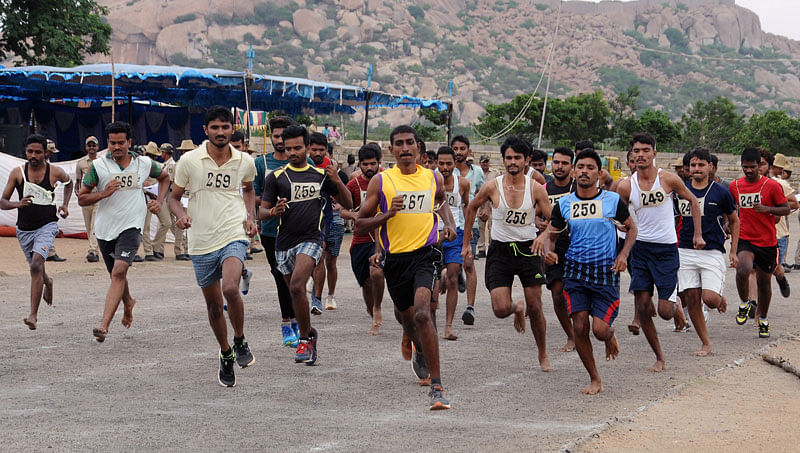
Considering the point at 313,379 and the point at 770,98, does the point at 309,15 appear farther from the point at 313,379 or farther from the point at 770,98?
the point at 313,379

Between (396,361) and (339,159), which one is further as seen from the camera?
(339,159)

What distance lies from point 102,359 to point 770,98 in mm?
169300

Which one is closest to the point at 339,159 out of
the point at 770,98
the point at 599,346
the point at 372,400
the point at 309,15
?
the point at 599,346

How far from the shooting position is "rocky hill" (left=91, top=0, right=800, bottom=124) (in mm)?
147000

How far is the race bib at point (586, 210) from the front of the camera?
7402 mm

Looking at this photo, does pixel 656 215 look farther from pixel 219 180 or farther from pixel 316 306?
pixel 316 306

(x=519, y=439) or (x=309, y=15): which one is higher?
(x=309, y=15)

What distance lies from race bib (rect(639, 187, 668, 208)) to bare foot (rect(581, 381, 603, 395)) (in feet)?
7.26

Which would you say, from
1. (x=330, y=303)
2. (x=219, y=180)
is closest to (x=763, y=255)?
(x=330, y=303)

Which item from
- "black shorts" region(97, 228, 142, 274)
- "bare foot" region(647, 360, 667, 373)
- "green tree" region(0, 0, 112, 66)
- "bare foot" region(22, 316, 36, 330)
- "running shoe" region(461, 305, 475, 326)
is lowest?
"bare foot" region(22, 316, 36, 330)

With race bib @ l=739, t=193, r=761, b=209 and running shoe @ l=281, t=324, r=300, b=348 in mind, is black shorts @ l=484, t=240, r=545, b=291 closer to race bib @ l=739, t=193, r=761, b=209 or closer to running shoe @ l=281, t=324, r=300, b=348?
running shoe @ l=281, t=324, r=300, b=348

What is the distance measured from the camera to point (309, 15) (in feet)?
518

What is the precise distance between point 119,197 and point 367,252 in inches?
99.9

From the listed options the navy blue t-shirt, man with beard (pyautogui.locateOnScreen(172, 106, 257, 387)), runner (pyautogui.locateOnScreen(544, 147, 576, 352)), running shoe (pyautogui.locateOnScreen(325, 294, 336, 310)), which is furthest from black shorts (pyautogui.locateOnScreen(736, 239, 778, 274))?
man with beard (pyautogui.locateOnScreen(172, 106, 257, 387))
